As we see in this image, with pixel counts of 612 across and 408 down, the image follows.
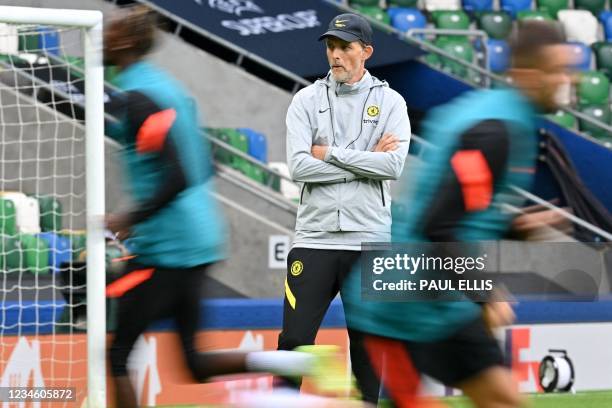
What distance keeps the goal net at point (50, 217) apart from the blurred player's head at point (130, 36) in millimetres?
919

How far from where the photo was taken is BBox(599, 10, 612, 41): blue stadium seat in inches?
616

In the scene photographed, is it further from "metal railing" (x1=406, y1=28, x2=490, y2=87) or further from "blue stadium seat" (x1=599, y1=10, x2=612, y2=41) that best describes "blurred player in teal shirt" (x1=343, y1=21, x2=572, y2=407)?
"blue stadium seat" (x1=599, y1=10, x2=612, y2=41)

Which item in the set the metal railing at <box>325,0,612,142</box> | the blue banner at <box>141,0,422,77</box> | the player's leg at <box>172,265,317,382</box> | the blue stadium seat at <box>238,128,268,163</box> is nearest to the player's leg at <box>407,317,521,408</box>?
the player's leg at <box>172,265,317,382</box>

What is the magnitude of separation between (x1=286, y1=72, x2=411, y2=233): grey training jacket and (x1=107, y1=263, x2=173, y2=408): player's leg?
90cm

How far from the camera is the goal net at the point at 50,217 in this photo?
668cm

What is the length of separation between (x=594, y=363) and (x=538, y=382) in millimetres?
470

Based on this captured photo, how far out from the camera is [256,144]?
473 inches

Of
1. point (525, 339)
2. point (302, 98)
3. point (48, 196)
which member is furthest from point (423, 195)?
point (48, 196)

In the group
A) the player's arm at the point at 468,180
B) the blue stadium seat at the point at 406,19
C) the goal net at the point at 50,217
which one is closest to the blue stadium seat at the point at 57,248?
the goal net at the point at 50,217

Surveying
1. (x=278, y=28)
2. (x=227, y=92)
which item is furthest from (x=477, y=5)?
(x=227, y=92)

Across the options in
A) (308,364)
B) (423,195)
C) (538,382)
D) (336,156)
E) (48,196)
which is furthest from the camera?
(48,196)

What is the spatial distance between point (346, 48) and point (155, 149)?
1170 millimetres

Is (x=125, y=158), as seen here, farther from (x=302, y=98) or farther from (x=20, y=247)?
(x=20, y=247)

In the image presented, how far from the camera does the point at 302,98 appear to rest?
231 inches
